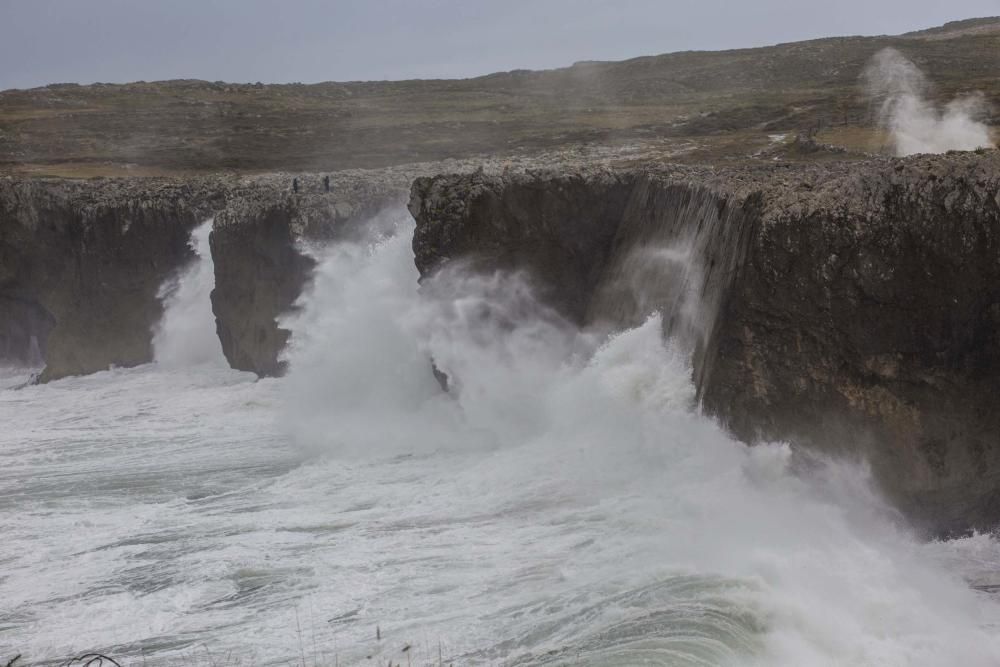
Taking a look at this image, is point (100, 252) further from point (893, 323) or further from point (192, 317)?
point (893, 323)

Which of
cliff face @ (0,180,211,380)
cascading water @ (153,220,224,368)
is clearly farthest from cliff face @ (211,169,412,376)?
cliff face @ (0,180,211,380)

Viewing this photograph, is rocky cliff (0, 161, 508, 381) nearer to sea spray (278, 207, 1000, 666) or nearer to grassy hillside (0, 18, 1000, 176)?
sea spray (278, 207, 1000, 666)

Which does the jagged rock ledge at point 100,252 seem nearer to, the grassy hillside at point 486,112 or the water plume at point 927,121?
the water plume at point 927,121

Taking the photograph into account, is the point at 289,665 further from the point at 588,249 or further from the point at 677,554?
the point at 588,249

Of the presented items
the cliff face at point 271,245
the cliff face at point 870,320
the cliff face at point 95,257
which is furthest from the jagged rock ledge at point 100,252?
the cliff face at point 870,320

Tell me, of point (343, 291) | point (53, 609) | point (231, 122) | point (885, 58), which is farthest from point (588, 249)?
point (885, 58)

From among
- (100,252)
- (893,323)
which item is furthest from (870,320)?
(100,252)
